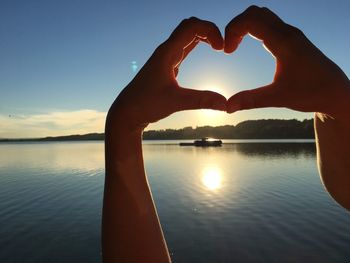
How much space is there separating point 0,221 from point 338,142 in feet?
95.6

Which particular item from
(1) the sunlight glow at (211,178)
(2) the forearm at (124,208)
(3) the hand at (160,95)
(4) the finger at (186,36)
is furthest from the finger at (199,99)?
(1) the sunlight glow at (211,178)

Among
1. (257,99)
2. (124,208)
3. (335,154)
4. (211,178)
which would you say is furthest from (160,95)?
(211,178)

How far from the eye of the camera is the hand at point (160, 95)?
1.51m

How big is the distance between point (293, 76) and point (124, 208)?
1.12 metres

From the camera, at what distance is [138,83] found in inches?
60.4

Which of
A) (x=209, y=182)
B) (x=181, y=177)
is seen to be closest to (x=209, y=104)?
(x=209, y=182)

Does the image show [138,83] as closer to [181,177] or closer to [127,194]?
[127,194]

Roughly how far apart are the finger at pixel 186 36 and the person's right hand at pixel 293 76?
0.50 feet

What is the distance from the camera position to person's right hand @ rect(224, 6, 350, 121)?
1.42 metres

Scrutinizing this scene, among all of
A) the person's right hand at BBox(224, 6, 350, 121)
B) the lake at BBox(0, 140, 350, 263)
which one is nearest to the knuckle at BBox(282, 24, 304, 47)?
the person's right hand at BBox(224, 6, 350, 121)

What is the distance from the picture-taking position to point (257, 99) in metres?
1.51

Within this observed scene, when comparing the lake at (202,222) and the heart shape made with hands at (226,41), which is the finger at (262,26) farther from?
the lake at (202,222)

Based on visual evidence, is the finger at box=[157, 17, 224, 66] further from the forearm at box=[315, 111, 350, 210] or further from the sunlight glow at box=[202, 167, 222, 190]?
the sunlight glow at box=[202, 167, 222, 190]

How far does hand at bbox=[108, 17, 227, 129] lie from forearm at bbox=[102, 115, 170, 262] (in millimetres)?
88
